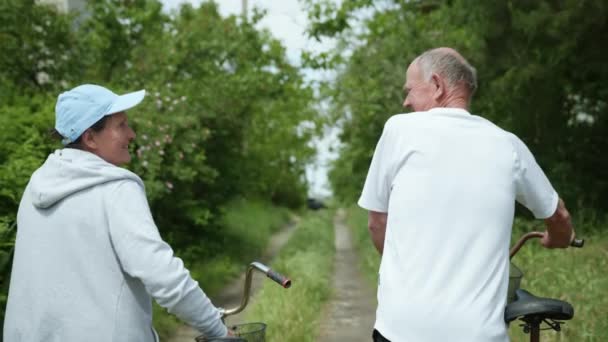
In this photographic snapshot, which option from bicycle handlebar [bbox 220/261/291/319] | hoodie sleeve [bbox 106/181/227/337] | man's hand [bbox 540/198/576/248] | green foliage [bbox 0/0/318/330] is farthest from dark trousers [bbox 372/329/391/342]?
green foliage [bbox 0/0/318/330]

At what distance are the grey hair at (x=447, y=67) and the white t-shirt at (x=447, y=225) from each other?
0.52ft

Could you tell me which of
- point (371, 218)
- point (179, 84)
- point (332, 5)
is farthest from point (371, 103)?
point (371, 218)

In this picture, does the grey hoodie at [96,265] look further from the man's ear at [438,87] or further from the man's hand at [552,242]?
the man's hand at [552,242]

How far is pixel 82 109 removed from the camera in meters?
2.42

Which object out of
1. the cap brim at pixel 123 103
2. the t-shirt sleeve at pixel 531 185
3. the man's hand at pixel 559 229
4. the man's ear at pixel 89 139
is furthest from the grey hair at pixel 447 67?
the man's ear at pixel 89 139

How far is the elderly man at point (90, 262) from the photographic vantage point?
7.33 feet

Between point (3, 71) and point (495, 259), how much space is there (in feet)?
33.3

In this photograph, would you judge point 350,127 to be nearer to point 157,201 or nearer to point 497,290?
point 157,201

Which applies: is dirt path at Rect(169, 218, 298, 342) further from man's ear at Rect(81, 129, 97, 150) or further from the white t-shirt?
the white t-shirt

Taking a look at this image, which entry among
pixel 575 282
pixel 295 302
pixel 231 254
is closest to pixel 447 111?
pixel 575 282

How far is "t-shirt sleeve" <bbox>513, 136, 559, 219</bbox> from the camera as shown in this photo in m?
2.47

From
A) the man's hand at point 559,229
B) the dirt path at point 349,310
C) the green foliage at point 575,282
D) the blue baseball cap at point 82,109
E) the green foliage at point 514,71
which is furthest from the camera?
the green foliage at point 514,71

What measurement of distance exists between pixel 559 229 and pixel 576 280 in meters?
5.01

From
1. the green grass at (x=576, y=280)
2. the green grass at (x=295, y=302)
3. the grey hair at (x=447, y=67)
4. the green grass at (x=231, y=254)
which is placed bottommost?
the green grass at (x=231, y=254)
